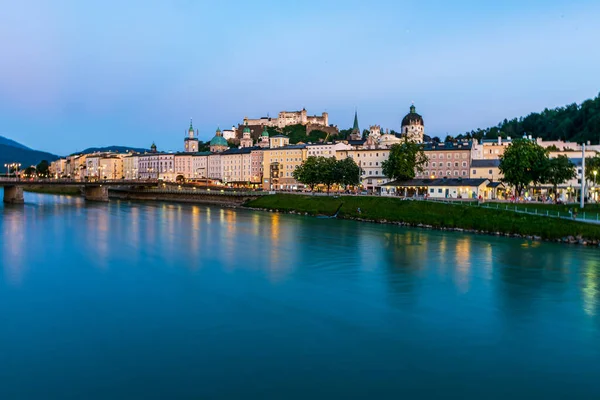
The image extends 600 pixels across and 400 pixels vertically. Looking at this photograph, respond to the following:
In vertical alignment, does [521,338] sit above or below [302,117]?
below

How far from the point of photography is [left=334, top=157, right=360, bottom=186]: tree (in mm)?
71688

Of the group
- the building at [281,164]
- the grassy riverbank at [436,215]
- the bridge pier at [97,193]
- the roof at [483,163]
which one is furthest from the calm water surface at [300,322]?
the building at [281,164]

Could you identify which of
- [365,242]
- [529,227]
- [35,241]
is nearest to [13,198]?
[35,241]

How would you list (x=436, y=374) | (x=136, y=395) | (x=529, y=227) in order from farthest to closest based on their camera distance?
(x=529, y=227), (x=436, y=374), (x=136, y=395)

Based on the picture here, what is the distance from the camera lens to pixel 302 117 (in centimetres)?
16850

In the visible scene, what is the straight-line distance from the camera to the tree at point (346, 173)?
7169 cm

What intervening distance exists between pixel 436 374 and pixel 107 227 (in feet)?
122

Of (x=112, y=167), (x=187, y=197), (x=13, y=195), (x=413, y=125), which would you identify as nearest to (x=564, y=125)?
(x=413, y=125)

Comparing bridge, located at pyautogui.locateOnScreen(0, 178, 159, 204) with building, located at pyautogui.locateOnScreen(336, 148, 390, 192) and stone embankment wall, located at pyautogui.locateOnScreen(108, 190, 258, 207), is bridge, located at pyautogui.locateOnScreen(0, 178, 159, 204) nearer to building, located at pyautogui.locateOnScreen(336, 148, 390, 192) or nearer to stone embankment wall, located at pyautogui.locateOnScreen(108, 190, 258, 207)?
stone embankment wall, located at pyautogui.locateOnScreen(108, 190, 258, 207)

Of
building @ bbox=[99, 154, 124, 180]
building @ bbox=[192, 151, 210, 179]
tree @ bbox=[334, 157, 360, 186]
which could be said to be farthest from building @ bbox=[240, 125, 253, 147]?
tree @ bbox=[334, 157, 360, 186]

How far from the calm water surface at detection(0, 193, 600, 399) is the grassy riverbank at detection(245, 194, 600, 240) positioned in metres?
3.47

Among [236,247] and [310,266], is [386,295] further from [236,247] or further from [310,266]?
[236,247]

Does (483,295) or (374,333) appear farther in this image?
(483,295)

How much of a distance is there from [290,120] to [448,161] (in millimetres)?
98126
